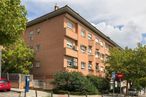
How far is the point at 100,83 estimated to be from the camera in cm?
5322

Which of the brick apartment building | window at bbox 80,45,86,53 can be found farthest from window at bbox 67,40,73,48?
window at bbox 80,45,86,53

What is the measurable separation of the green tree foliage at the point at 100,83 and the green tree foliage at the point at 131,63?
84.0 inches

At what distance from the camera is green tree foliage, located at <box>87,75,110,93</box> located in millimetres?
52375

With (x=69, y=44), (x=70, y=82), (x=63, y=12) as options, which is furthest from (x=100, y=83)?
(x=63, y=12)

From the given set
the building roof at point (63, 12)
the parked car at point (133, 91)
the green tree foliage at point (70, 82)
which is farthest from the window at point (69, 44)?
the parked car at point (133, 91)

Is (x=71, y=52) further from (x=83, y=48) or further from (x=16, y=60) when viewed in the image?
(x=16, y=60)

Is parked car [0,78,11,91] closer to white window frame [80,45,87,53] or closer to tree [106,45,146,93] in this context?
white window frame [80,45,87,53]

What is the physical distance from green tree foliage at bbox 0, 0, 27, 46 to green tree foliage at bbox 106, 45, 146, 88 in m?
32.9

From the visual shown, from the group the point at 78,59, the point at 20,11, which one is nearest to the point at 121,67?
the point at 78,59

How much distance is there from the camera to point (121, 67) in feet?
173

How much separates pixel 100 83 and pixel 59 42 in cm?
1029

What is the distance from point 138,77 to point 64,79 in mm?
14927

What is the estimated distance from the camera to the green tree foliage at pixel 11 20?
62.1 feet

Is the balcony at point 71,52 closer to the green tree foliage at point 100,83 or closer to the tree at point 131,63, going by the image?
the green tree foliage at point 100,83
